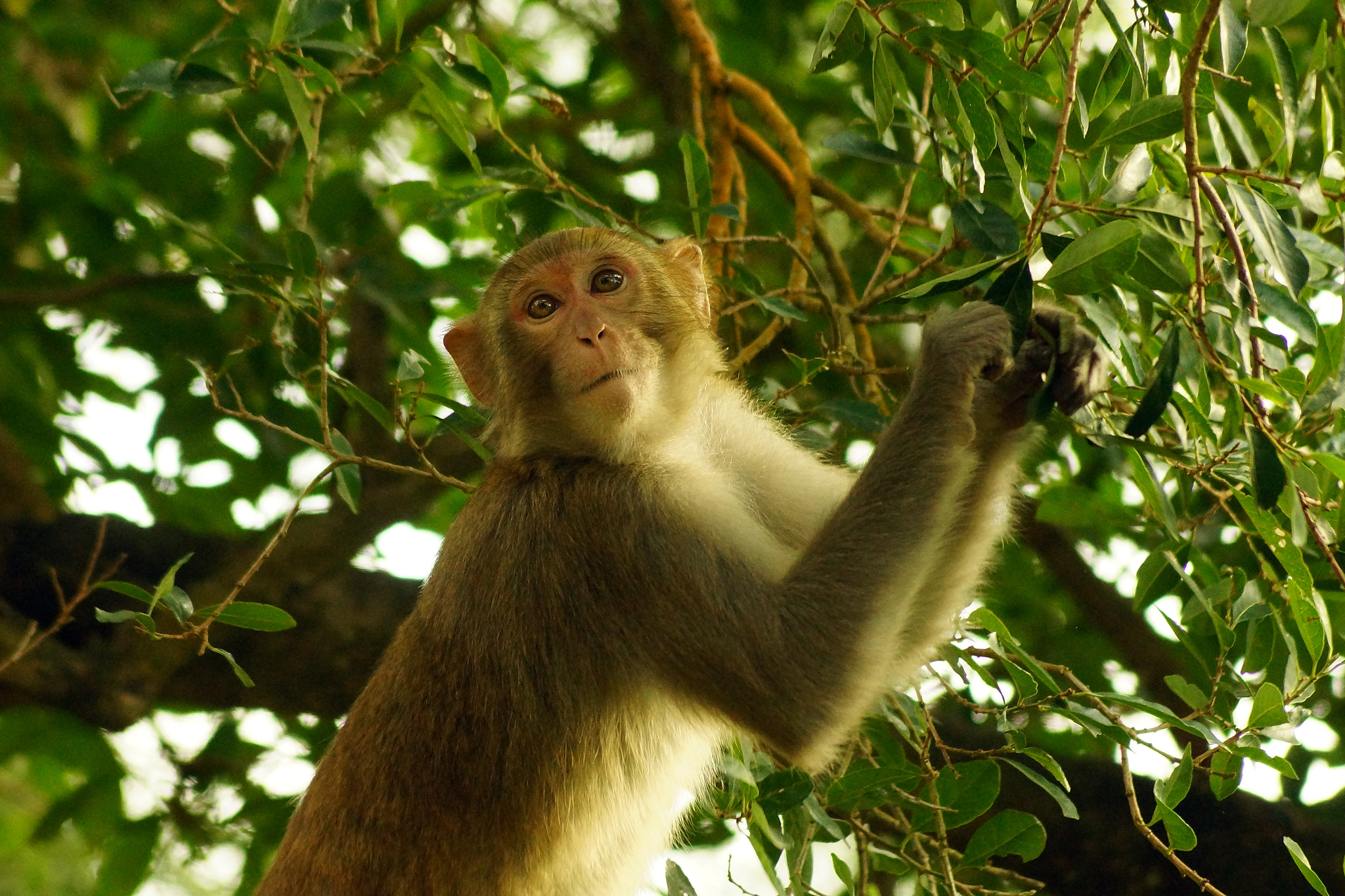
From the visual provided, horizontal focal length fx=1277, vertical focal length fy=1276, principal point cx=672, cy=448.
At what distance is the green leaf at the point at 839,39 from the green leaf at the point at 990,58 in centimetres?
23

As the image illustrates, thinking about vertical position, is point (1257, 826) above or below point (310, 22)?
below

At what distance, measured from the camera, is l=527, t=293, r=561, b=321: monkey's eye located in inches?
167

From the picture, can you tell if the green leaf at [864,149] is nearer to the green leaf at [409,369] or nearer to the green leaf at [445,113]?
the green leaf at [445,113]

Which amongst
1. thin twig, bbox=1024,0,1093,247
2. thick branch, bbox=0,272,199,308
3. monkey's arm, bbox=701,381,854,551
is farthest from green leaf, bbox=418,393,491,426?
thick branch, bbox=0,272,199,308

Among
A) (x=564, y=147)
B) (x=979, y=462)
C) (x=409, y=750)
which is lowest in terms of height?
(x=409, y=750)

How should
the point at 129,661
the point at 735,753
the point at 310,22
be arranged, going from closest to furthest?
1. the point at 310,22
2. the point at 735,753
3. the point at 129,661

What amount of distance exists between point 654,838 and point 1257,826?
2489 millimetres

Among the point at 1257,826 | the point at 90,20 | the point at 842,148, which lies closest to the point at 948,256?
the point at 842,148

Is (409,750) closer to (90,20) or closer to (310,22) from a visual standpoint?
(310,22)

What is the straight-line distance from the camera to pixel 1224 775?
3258 millimetres

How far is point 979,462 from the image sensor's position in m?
3.68

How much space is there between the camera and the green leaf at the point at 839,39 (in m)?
3.18

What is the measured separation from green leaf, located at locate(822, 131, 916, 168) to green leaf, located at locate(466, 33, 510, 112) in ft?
3.46

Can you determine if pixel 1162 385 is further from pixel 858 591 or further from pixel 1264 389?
pixel 858 591
